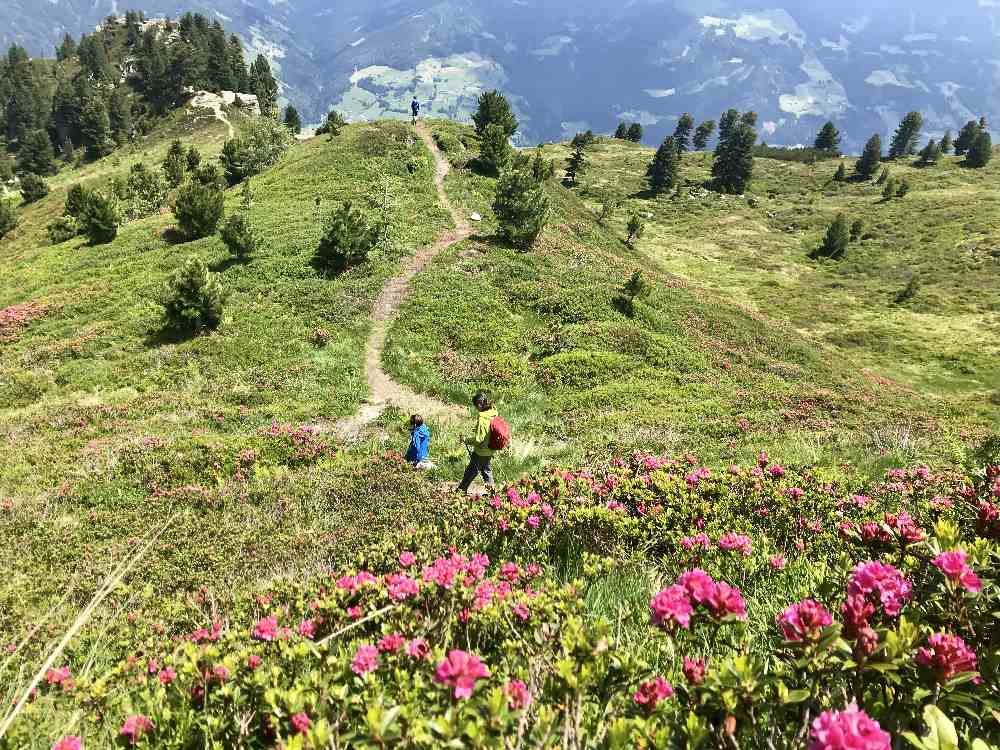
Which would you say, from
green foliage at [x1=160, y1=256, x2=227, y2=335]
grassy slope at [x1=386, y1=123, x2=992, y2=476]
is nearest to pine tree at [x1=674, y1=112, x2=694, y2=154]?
grassy slope at [x1=386, y1=123, x2=992, y2=476]

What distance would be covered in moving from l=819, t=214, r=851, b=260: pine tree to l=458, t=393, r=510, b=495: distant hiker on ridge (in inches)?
3057

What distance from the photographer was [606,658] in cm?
238

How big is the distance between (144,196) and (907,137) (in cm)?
15368

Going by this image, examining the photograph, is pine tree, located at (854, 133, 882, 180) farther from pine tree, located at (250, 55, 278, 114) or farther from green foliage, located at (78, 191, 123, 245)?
green foliage, located at (78, 191, 123, 245)

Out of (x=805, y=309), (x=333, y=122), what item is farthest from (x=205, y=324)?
(x=805, y=309)

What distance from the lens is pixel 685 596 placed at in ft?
8.38

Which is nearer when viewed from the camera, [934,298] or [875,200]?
[934,298]

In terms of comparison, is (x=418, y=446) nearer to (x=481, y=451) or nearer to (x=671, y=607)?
(x=481, y=451)

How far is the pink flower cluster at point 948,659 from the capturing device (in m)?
1.93

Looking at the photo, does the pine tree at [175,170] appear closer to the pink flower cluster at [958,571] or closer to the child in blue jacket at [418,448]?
the child in blue jacket at [418,448]

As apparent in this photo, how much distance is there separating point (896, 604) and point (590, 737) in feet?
4.99

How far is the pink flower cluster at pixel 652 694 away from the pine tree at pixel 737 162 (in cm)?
11685

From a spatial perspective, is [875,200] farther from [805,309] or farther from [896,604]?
[896,604]

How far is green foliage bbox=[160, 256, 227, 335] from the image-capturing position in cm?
2038
